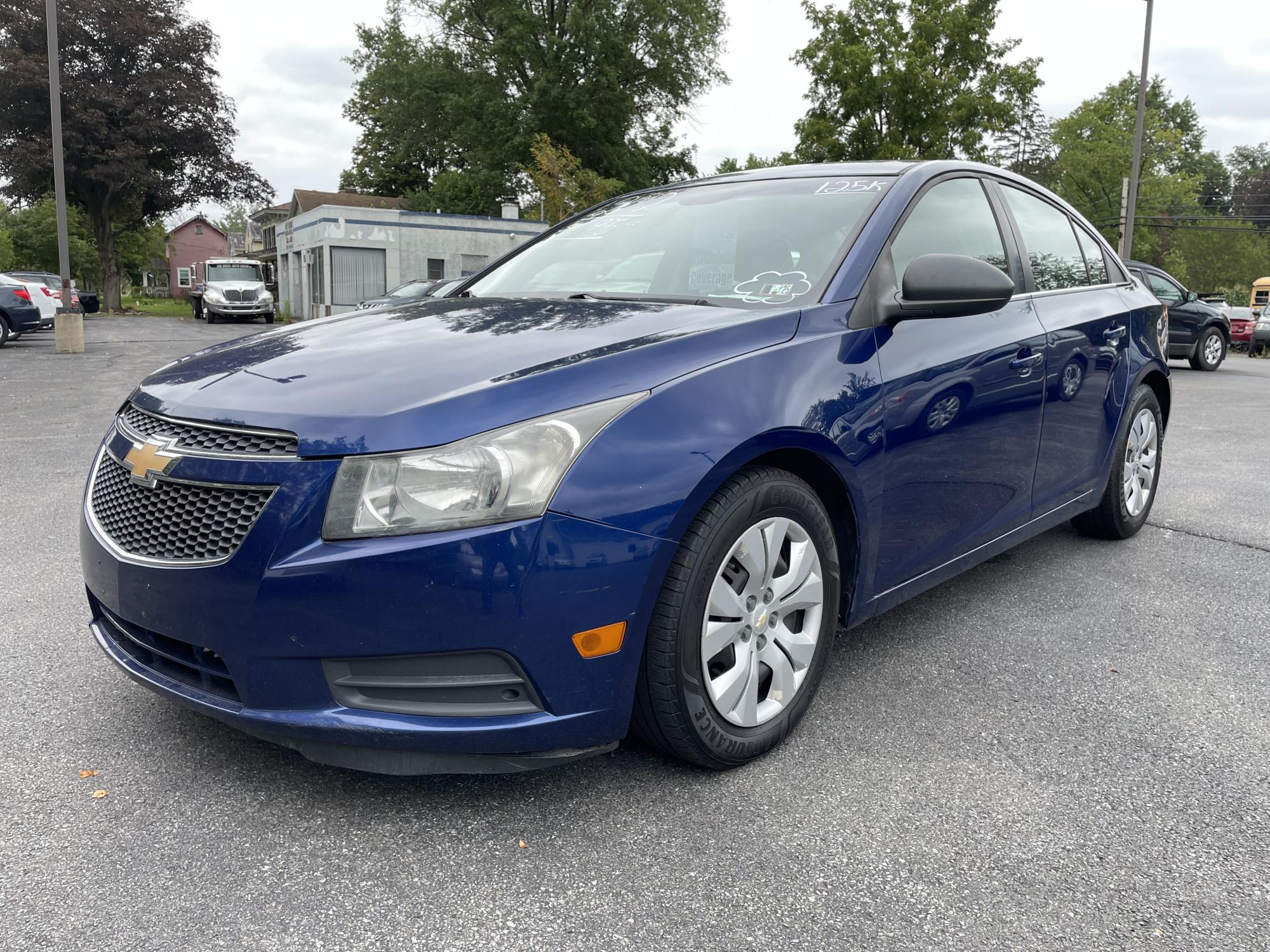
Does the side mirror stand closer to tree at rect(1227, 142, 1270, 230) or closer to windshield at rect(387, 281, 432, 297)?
windshield at rect(387, 281, 432, 297)

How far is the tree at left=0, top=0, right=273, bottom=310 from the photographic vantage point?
3822 cm

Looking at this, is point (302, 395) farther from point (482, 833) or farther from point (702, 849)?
point (702, 849)

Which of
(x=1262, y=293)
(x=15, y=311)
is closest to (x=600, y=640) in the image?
(x=15, y=311)

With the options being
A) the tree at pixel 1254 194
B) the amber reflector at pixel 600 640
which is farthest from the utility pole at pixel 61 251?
the tree at pixel 1254 194

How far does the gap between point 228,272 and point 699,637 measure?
37.3m

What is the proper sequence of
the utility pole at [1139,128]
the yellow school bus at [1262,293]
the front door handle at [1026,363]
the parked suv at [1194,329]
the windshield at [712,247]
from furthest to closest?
the yellow school bus at [1262,293] < the utility pole at [1139,128] < the parked suv at [1194,329] < the front door handle at [1026,363] < the windshield at [712,247]

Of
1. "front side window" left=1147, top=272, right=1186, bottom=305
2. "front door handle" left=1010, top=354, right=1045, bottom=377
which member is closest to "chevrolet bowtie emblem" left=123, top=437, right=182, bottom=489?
"front door handle" left=1010, top=354, right=1045, bottom=377

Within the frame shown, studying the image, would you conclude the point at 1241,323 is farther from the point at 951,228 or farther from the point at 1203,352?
the point at 951,228

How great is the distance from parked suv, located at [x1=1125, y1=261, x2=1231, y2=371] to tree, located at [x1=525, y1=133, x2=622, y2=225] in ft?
54.0

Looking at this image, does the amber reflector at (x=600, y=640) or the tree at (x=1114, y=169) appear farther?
the tree at (x=1114, y=169)

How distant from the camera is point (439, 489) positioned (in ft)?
6.73

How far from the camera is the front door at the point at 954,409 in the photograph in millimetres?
2898

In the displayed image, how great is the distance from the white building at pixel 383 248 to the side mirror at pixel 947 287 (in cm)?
2953

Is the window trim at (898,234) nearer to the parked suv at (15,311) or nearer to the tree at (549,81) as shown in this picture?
the parked suv at (15,311)
